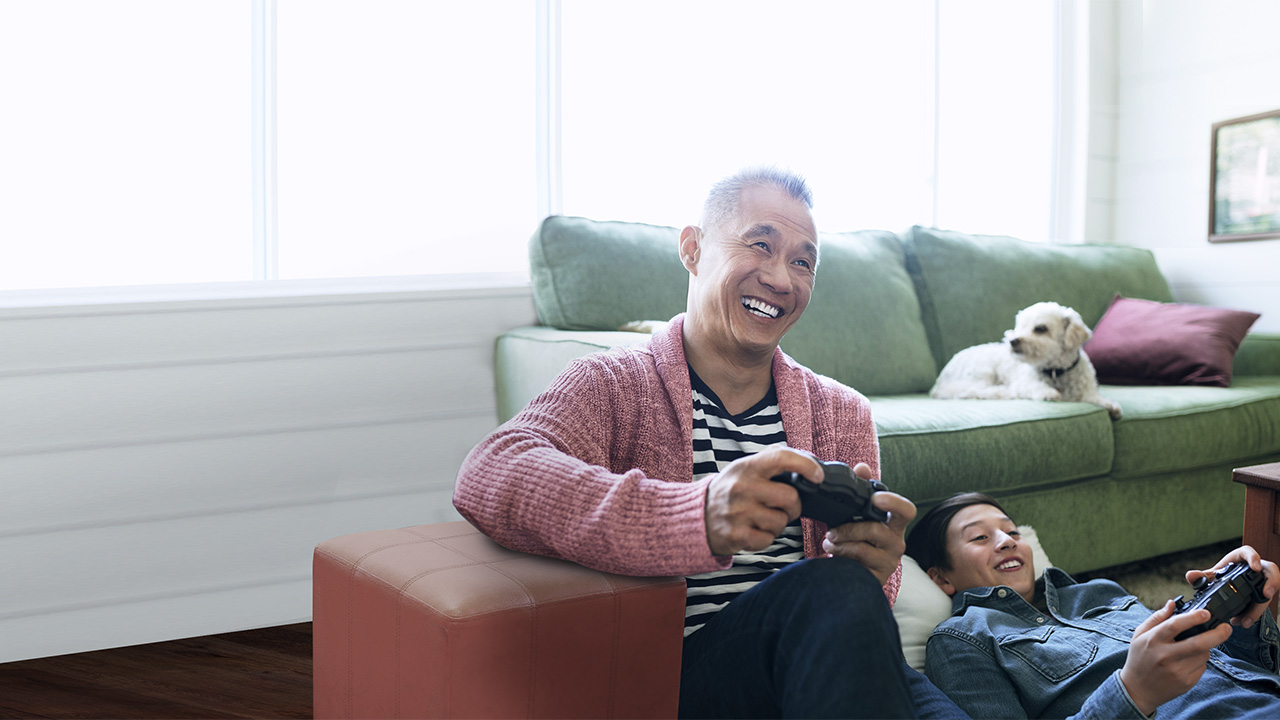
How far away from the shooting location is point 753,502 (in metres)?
0.90

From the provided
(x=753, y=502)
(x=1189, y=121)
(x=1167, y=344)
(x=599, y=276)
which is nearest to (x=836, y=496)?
(x=753, y=502)

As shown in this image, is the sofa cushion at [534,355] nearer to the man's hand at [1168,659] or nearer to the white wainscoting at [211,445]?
the white wainscoting at [211,445]

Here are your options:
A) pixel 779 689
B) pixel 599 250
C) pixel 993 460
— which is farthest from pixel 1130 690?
pixel 599 250

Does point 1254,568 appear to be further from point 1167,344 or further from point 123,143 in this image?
point 123,143

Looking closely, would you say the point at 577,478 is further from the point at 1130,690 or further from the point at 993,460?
the point at 993,460

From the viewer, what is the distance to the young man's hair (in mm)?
1804

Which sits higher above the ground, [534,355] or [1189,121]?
[1189,121]

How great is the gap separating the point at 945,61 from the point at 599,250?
2.35 metres

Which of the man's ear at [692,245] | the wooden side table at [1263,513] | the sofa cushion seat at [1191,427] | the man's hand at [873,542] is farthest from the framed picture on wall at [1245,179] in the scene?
the man's hand at [873,542]

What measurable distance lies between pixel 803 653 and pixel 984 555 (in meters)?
0.96

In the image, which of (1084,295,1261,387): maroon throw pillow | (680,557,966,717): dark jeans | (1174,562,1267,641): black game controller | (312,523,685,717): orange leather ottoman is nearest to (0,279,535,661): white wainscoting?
(312,523,685,717): orange leather ottoman

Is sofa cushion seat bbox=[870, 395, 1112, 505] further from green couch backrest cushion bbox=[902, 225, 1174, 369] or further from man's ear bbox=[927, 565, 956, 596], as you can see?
green couch backrest cushion bbox=[902, 225, 1174, 369]

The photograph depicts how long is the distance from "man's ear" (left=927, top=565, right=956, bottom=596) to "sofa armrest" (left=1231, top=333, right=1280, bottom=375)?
2.07 metres

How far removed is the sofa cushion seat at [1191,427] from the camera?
249 cm
